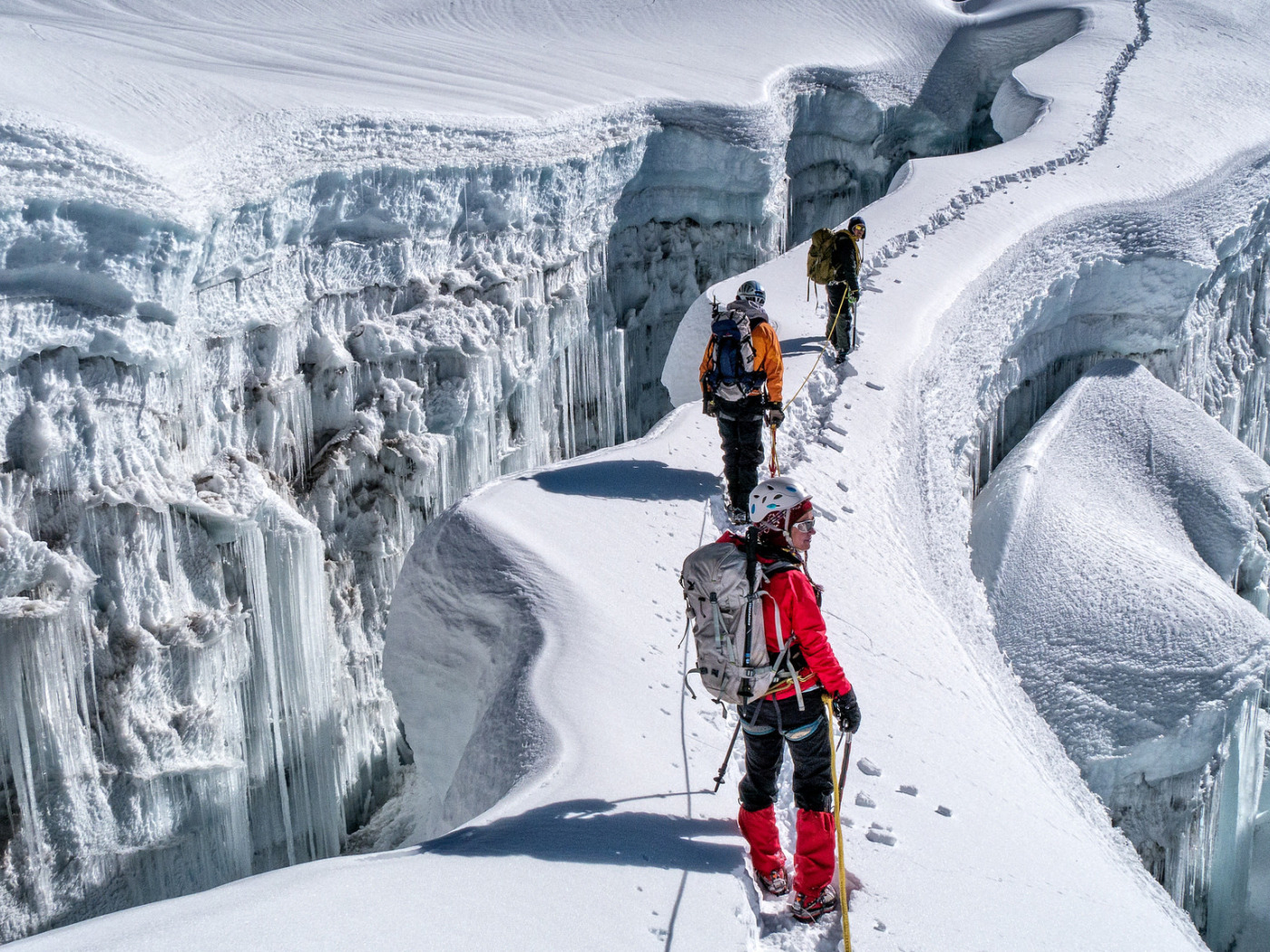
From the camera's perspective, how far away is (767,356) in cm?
672

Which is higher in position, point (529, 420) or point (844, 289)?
point (844, 289)

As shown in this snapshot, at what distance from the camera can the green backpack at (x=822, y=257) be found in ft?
30.1

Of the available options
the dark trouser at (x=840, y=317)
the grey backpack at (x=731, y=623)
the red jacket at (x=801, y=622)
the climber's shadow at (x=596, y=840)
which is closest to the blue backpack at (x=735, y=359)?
the dark trouser at (x=840, y=317)

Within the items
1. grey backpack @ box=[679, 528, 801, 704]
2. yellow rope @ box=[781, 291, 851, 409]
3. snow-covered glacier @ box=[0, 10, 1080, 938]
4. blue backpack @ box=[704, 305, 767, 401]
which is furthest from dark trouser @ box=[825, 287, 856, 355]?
grey backpack @ box=[679, 528, 801, 704]

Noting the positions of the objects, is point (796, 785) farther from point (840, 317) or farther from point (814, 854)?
point (840, 317)

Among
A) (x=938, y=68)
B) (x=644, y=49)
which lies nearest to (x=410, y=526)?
(x=644, y=49)

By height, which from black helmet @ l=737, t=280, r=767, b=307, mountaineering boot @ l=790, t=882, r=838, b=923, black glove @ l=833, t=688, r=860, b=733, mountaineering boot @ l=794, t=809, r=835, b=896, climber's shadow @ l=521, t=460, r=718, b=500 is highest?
black helmet @ l=737, t=280, r=767, b=307

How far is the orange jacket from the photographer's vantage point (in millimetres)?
6680

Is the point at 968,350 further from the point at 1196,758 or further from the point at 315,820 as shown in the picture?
the point at 315,820

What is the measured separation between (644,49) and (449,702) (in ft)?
42.1

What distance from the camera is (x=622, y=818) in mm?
4121

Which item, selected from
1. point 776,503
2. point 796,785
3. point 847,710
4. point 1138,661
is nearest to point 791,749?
point 796,785

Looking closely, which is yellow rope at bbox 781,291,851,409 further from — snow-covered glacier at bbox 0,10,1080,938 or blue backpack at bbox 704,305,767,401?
snow-covered glacier at bbox 0,10,1080,938

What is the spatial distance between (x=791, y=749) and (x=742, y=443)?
9.76 feet
